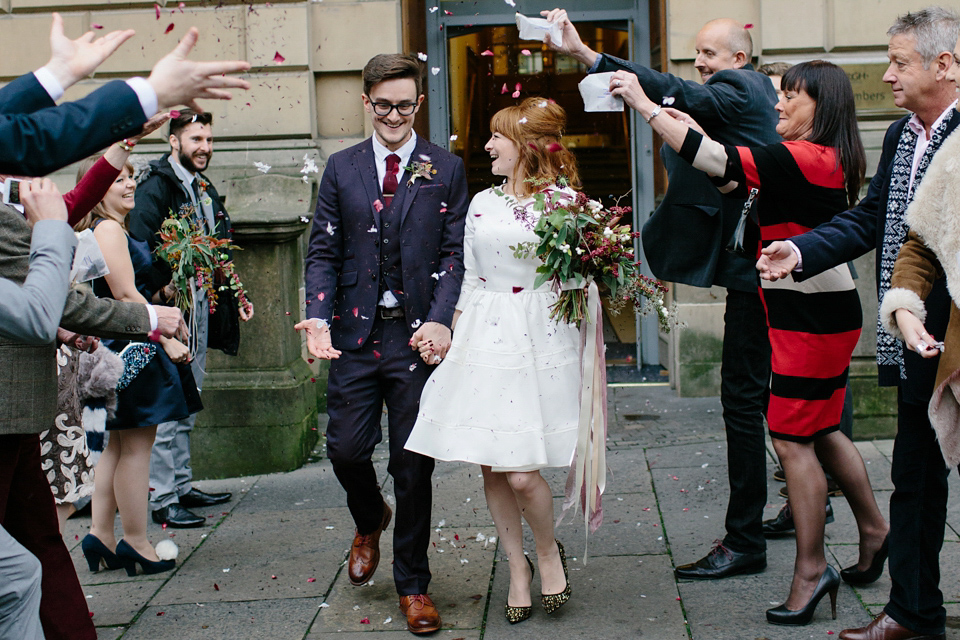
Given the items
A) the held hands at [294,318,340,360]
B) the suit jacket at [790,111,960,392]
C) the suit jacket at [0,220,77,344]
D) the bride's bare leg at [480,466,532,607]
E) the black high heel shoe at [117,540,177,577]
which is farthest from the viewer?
the black high heel shoe at [117,540,177,577]

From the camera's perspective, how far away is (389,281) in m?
4.00

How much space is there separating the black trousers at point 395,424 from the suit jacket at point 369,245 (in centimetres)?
8

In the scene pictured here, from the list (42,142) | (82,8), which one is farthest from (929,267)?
(82,8)

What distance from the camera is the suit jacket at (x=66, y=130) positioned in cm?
256

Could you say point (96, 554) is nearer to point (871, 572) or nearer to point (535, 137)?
point (535, 137)

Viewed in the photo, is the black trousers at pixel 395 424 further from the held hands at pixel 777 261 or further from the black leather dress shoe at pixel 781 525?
the black leather dress shoe at pixel 781 525

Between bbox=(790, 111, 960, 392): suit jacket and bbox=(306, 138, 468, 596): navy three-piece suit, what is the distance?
1348mm

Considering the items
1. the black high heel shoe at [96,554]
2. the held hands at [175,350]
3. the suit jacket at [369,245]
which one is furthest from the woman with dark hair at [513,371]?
the black high heel shoe at [96,554]

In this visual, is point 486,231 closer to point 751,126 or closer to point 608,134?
point 751,126

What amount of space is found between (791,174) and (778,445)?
3.34 feet

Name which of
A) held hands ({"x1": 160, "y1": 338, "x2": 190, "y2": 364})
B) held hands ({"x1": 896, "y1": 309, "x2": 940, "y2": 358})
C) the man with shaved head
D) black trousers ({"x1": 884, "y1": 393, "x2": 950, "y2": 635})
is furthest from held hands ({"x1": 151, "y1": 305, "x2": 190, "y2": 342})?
black trousers ({"x1": 884, "y1": 393, "x2": 950, "y2": 635})

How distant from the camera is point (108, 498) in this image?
4.58 metres

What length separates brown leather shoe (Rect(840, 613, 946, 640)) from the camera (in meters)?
3.43

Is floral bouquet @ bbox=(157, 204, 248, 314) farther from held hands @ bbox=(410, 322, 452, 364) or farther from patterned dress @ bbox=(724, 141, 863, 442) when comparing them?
patterned dress @ bbox=(724, 141, 863, 442)
